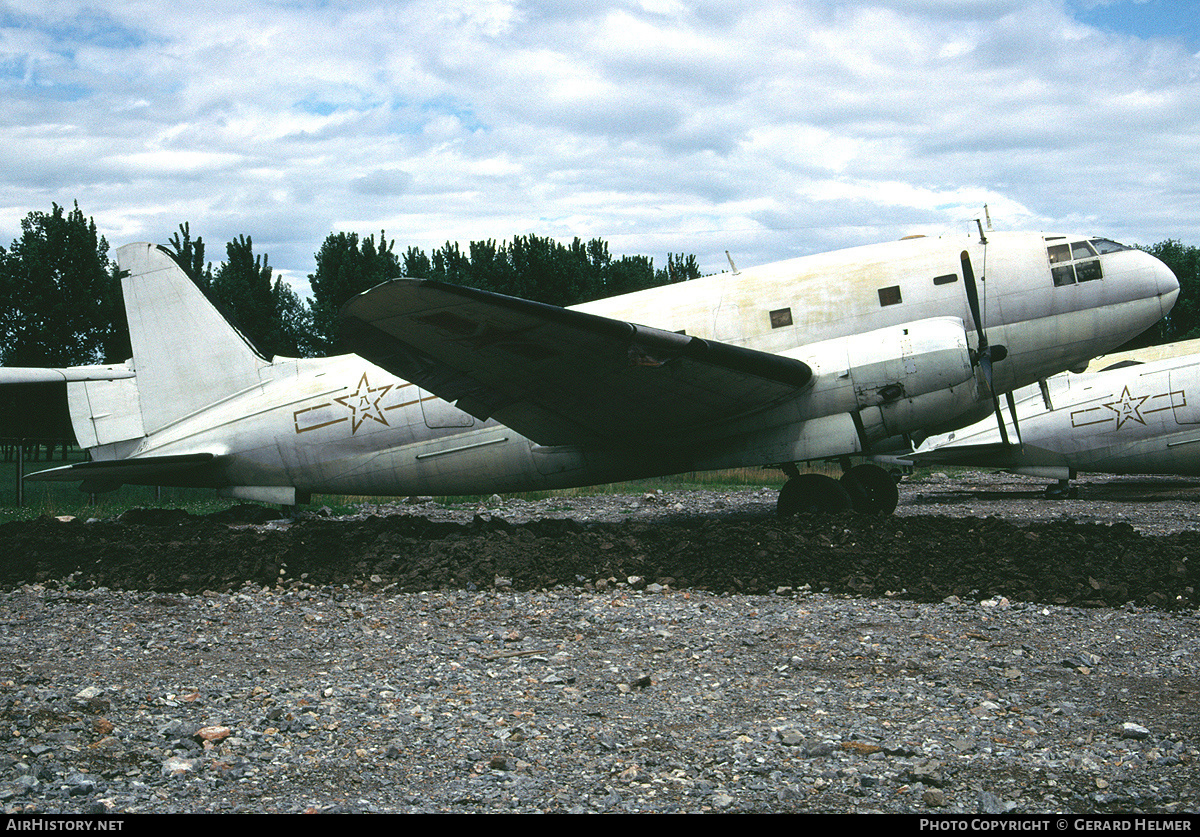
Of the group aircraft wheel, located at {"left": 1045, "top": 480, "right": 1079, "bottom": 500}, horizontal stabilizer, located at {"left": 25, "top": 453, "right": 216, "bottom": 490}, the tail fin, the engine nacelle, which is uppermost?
the tail fin

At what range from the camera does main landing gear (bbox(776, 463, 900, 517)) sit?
40.7 feet

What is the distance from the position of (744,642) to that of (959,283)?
712 centimetres

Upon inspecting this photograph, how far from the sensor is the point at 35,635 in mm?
7445

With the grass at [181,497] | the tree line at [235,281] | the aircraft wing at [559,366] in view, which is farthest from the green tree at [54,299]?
the aircraft wing at [559,366]

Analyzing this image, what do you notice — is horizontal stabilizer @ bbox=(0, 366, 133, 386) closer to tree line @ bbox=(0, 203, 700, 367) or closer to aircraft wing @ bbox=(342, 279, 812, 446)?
aircraft wing @ bbox=(342, 279, 812, 446)

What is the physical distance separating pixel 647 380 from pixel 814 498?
3427 mm

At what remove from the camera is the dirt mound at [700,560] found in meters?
8.64

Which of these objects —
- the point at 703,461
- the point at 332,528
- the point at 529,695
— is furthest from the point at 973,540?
the point at 332,528

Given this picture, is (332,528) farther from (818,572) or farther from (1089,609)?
(1089,609)

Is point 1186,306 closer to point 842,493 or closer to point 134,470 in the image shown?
point 842,493

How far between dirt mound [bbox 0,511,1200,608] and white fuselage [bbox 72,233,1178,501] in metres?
1.40

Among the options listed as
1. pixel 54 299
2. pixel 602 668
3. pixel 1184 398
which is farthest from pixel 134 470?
pixel 54 299

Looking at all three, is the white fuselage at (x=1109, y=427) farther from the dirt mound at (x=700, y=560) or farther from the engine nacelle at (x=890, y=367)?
the dirt mound at (x=700, y=560)

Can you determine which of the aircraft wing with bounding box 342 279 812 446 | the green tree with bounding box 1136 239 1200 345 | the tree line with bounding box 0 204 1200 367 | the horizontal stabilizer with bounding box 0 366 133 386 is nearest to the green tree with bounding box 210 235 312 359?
the tree line with bounding box 0 204 1200 367
